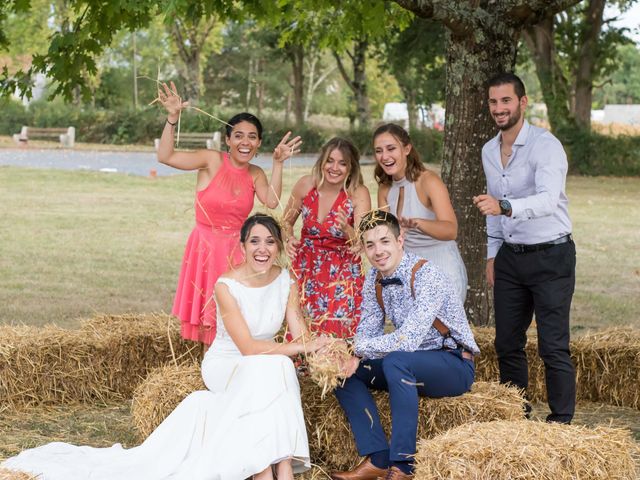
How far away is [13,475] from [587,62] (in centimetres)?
2569

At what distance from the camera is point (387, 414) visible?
513 centimetres

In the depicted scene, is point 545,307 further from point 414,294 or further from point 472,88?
point 472,88

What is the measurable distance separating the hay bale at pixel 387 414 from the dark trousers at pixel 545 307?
50 cm

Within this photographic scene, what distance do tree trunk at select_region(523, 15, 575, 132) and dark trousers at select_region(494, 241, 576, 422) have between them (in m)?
21.4

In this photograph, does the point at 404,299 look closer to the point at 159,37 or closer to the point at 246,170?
the point at 246,170

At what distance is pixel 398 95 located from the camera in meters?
75.9

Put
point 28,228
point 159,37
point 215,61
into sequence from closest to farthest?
point 28,228, point 159,37, point 215,61

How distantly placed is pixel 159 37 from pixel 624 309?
4794 cm

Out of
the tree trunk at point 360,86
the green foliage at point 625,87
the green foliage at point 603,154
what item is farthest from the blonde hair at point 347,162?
the green foliage at point 625,87

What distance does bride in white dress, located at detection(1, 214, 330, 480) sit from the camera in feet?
15.7

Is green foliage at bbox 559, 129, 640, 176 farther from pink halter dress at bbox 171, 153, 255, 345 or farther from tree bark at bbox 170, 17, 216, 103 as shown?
pink halter dress at bbox 171, 153, 255, 345

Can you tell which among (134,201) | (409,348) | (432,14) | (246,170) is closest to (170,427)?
(409,348)

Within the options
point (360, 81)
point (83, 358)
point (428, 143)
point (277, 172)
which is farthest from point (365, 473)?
point (360, 81)

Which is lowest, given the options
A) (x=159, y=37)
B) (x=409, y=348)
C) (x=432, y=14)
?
(x=409, y=348)
